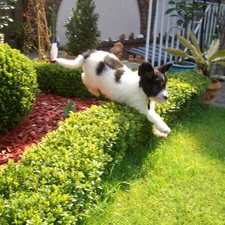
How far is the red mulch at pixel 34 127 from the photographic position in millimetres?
3547

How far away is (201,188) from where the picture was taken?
133 inches

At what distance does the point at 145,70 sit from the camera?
3705 millimetres

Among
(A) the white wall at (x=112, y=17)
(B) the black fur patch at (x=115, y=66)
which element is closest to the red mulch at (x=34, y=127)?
(B) the black fur patch at (x=115, y=66)

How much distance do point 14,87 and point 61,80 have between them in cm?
188

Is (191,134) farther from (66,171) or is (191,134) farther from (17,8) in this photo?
(17,8)

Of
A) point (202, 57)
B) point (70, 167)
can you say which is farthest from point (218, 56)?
point (70, 167)

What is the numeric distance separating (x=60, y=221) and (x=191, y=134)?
9.68 feet

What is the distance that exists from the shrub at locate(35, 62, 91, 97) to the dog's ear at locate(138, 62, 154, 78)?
1822mm

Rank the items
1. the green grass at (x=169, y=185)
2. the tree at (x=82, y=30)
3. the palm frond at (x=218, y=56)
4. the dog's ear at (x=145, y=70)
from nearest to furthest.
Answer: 1. the green grass at (x=169, y=185)
2. the dog's ear at (x=145, y=70)
3. the palm frond at (x=218, y=56)
4. the tree at (x=82, y=30)

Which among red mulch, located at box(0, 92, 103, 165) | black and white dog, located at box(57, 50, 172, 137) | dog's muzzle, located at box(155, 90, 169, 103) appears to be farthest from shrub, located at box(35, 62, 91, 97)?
dog's muzzle, located at box(155, 90, 169, 103)

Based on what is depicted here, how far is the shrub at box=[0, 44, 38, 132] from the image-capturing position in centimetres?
350

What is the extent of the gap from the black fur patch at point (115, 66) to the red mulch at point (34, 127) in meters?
0.89

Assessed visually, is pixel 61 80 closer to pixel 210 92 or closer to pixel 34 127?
pixel 34 127

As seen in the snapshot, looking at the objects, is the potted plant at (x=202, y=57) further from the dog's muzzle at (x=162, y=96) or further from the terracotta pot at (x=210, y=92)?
the dog's muzzle at (x=162, y=96)
